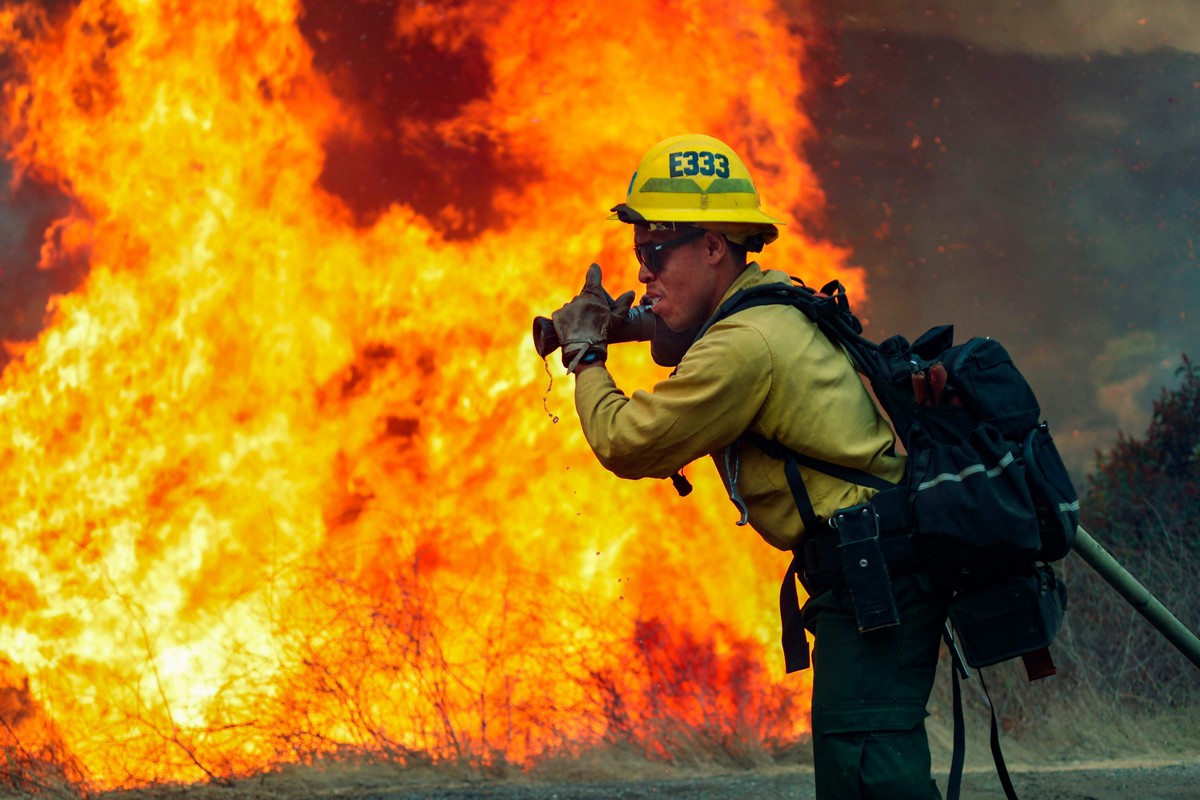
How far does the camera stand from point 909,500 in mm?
2779

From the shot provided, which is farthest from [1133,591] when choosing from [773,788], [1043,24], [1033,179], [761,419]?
[1043,24]

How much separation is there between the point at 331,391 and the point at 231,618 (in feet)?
5.02

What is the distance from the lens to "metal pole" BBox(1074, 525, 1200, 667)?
10.8ft

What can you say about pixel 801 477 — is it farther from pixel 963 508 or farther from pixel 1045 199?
pixel 1045 199

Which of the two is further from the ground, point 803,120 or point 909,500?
point 803,120

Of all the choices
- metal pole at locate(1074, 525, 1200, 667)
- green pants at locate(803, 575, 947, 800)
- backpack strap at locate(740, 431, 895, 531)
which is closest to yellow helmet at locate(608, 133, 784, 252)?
backpack strap at locate(740, 431, 895, 531)

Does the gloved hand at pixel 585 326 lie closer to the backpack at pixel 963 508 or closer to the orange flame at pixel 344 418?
the backpack at pixel 963 508

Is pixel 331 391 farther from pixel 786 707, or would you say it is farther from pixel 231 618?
pixel 786 707

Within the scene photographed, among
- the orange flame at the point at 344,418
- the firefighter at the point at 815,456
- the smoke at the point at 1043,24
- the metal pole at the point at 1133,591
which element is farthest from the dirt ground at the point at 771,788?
the smoke at the point at 1043,24

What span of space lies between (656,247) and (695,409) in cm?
59

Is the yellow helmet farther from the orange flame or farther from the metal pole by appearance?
the orange flame

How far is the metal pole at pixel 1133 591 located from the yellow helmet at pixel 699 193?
1206 mm

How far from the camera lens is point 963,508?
8.79 ft

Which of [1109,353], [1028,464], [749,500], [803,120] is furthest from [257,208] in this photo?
[1109,353]
